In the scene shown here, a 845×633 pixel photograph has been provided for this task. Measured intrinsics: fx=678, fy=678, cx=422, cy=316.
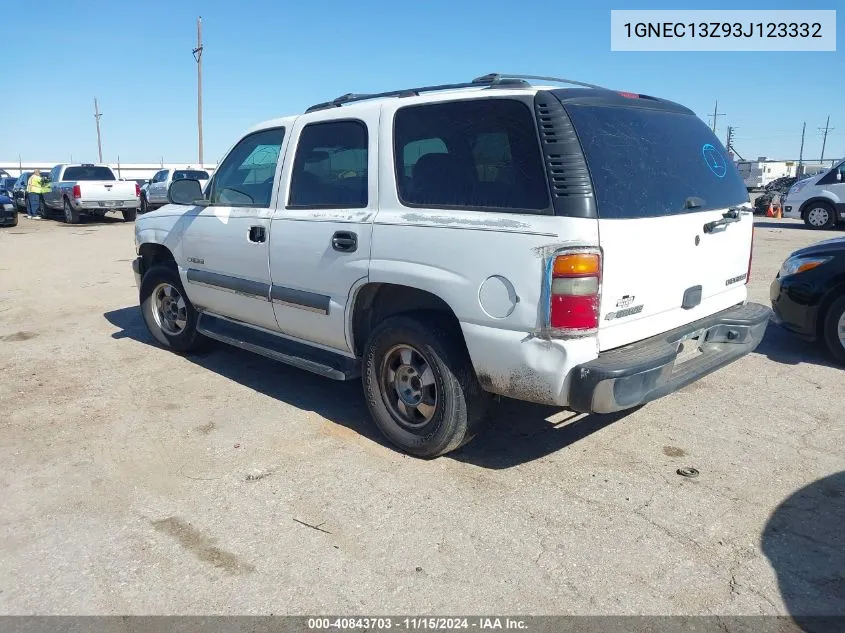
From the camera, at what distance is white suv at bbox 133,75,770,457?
3154 millimetres

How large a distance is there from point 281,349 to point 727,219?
2.95 meters

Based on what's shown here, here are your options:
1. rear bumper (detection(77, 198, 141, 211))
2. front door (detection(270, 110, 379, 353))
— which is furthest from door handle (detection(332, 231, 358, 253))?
rear bumper (detection(77, 198, 141, 211))

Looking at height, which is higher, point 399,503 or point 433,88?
point 433,88

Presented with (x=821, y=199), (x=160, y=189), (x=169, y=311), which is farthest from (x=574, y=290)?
(x=160, y=189)

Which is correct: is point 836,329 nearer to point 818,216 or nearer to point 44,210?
point 818,216

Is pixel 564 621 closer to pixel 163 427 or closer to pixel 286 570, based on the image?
pixel 286 570

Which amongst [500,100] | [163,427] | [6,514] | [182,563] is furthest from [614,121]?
[6,514]

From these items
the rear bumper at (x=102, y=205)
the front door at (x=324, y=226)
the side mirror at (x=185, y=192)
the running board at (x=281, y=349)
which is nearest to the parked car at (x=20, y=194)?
the rear bumper at (x=102, y=205)

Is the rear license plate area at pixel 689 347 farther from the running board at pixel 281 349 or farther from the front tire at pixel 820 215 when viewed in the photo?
the front tire at pixel 820 215

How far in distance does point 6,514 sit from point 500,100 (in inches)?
126

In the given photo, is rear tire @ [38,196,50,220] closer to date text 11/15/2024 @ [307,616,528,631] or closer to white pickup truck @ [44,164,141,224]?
white pickup truck @ [44,164,141,224]

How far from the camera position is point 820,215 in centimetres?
1730

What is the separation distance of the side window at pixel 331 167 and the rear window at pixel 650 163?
1.36 metres

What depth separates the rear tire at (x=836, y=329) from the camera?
17.7 feet
